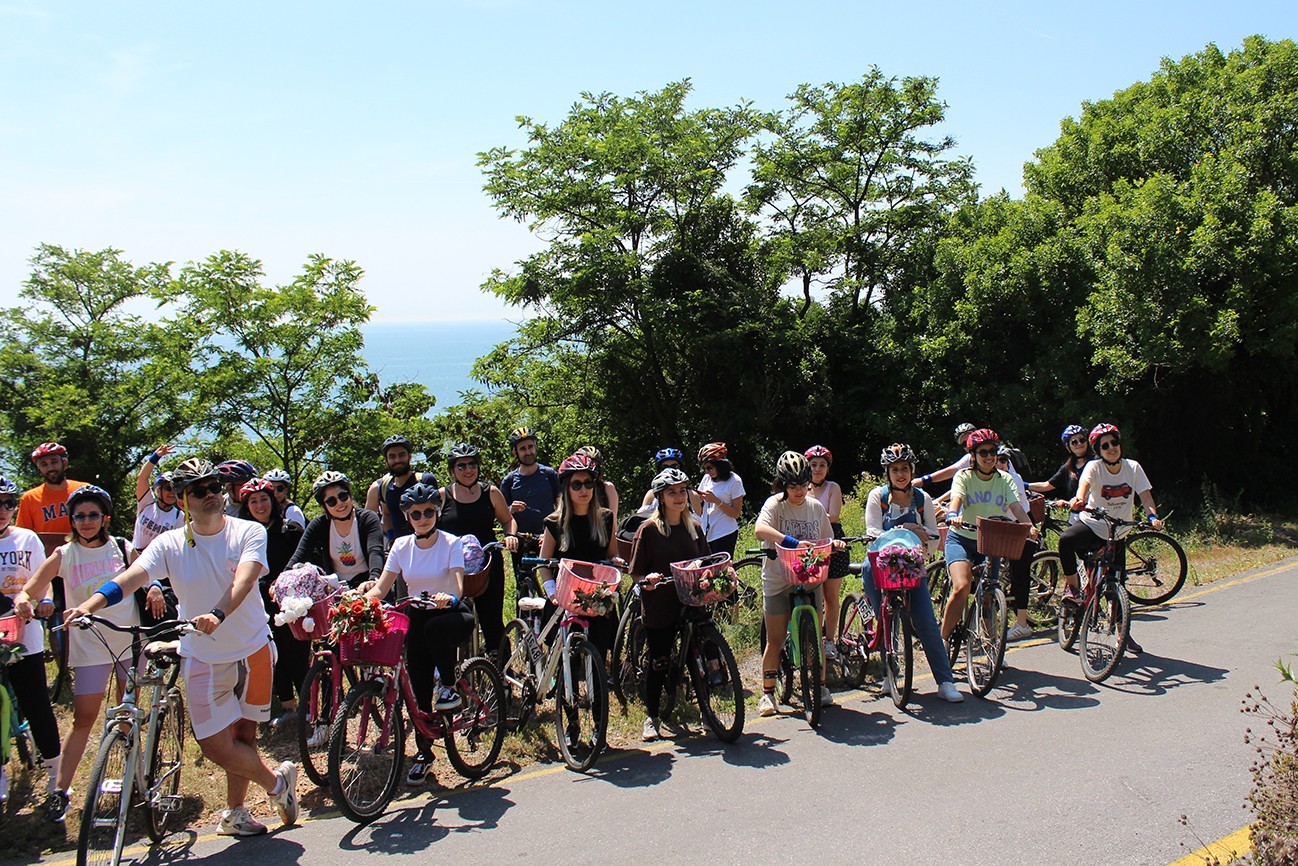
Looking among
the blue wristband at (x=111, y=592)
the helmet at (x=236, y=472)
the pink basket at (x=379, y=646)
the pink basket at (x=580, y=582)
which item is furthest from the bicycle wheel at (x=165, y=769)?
the pink basket at (x=580, y=582)

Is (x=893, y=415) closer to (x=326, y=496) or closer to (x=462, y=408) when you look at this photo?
(x=462, y=408)

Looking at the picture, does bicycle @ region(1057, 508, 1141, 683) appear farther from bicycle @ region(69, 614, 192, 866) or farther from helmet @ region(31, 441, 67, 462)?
helmet @ region(31, 441, 67, 462)

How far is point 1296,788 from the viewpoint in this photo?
3.73 metres

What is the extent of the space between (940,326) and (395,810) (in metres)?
20.9

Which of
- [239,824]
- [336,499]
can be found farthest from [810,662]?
[239,824]

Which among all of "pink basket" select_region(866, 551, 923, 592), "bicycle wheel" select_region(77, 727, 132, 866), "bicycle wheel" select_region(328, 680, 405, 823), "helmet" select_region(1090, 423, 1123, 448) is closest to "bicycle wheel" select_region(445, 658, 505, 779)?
"bicycle wheel" select_region(328, 680, 405, 823)

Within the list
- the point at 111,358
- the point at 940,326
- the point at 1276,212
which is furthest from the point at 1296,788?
the point at 111,358

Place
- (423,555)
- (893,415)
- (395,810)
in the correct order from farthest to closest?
1. (893,415)
2. (423,555)
3. (395,810)

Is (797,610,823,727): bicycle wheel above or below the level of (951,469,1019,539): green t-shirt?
below

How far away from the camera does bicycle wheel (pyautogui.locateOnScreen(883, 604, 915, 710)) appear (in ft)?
23.4

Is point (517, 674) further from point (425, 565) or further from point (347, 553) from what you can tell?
point (347, 553)

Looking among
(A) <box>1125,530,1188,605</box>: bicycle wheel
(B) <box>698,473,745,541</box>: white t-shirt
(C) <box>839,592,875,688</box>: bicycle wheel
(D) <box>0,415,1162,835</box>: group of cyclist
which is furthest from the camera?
(A) <box>1125,530,1188,605</box>: bicycle wheel

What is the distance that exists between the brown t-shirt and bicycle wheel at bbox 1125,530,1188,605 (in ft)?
17.9

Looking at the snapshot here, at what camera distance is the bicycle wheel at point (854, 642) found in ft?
25.5
